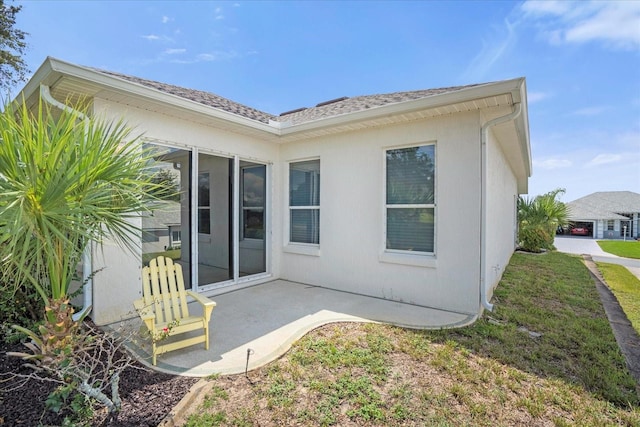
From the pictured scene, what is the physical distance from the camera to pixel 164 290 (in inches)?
169

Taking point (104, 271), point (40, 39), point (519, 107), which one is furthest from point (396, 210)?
point (40, 39)

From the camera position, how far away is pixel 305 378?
3.27 m

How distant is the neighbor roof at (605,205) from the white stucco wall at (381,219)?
117ft

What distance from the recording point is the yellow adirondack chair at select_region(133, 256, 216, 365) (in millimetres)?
3610

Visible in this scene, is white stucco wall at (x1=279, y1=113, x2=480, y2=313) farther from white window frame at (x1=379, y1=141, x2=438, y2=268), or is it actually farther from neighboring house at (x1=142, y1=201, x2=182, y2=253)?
neighboring house at (x1=142, y1=201, x2=182, y2=253)

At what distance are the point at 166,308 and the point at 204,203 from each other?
336 cm

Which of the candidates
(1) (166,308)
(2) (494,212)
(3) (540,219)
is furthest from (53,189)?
(3) (540,219)

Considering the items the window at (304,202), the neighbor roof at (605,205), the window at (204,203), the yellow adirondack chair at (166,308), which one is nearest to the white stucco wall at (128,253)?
the yellow adirondack chair at (166,308)

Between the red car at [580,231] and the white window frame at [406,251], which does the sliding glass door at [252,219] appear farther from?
the red car at [580,231]

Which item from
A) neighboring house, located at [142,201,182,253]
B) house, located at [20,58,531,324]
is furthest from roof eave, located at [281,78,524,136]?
neighboring house, located at [142,201,182,253]

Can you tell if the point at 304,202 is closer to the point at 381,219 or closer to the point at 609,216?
the point at 381,219

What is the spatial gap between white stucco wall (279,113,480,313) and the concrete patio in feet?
1.23

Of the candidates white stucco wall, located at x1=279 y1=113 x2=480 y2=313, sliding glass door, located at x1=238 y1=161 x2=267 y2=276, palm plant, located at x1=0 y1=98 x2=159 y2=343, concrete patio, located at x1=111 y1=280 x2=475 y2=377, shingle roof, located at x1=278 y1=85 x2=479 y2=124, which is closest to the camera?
palm plant, located at x1=0 y1=98 x2=159 y2=343

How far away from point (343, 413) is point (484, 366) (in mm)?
1946
